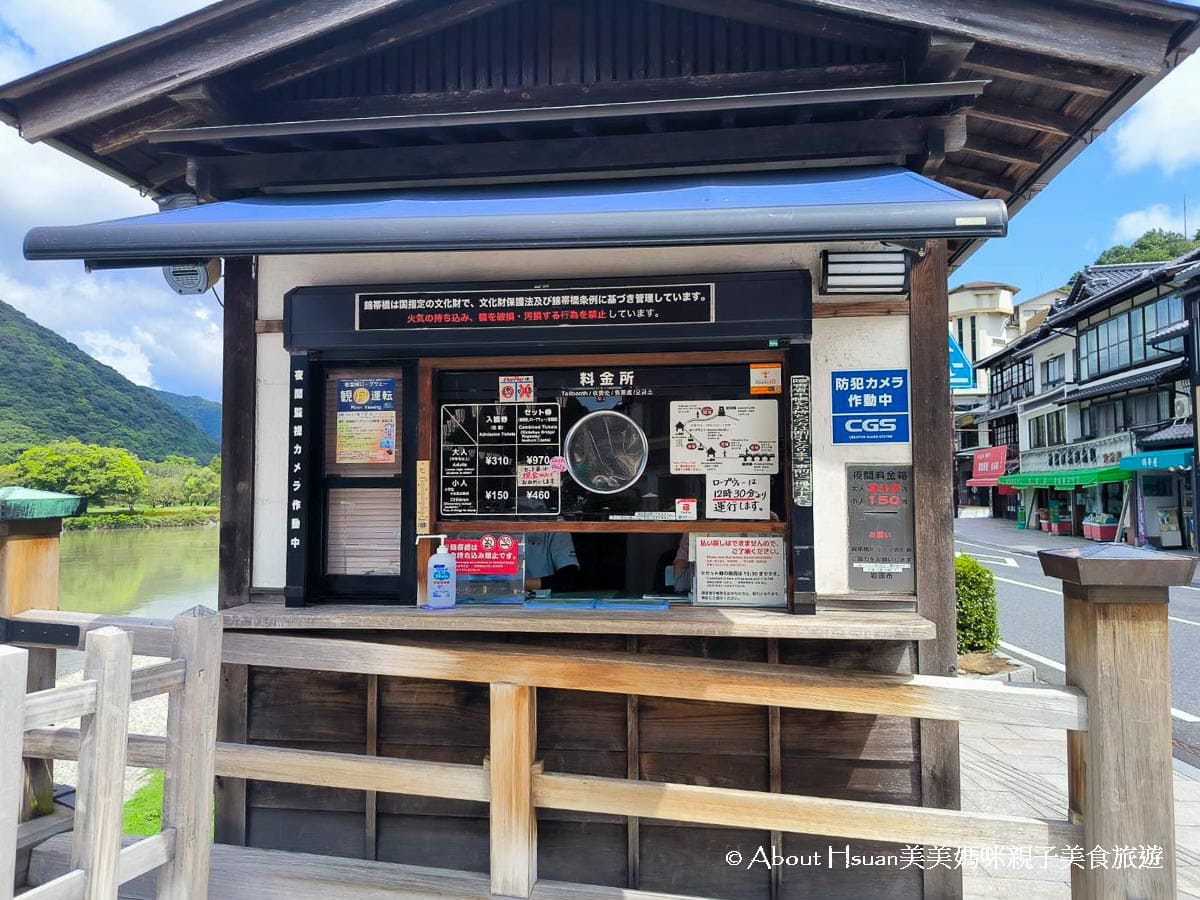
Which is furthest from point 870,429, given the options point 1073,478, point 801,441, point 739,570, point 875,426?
point 1073,478

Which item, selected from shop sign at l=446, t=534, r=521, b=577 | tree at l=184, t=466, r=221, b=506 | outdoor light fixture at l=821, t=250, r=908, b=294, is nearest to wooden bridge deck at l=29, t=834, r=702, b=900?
shop sign at l=446, t=534, r=521, b=577

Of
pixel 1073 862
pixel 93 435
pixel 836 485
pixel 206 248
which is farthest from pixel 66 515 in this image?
pixel 93 435

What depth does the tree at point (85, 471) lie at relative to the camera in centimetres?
2412

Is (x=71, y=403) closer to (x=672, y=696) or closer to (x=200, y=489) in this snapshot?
(x=200, y=489)

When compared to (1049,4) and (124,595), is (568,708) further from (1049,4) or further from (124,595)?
(124,595)

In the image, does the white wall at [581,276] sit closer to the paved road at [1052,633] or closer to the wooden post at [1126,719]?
the wooden post at [1126,719]

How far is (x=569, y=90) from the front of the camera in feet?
11.2

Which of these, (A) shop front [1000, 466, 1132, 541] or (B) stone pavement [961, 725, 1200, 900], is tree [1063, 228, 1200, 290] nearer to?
(A) shop front [1000, 466, 1132, 541]

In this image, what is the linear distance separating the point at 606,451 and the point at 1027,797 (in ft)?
13.3

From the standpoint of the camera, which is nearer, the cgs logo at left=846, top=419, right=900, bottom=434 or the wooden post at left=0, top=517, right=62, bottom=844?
the wooden post at left=0, top=517, right=62, bottom=844

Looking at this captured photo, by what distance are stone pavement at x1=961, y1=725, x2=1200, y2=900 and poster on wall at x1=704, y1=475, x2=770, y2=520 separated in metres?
1.39

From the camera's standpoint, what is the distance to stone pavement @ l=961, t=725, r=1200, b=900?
353 cm

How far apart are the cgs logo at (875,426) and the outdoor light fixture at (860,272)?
0.61 m

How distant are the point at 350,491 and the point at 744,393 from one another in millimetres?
2131
